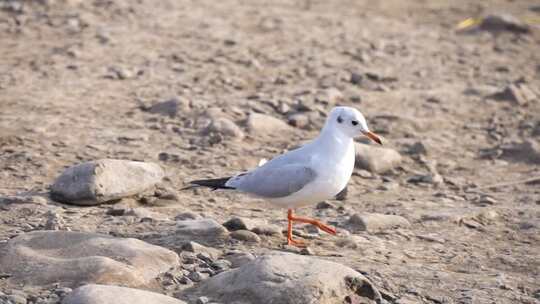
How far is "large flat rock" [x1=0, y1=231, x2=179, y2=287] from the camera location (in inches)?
231

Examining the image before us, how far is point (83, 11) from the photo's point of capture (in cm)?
1278

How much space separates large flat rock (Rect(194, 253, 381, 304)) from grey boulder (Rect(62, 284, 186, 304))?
0.36 m

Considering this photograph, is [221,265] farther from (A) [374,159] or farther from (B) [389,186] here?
(A) [374,159]

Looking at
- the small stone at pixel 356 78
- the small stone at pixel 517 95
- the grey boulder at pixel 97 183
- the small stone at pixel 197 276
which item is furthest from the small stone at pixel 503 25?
the small stone at pixel 197 276

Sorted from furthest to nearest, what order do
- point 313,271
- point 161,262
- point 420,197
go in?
point 420,197
point 161,262
point 313,271

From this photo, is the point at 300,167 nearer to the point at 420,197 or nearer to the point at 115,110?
the point at 420,197

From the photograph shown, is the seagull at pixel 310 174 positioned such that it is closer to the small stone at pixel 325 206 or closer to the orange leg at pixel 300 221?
the orange leg at pixel 300 221

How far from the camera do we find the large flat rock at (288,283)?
5680mm

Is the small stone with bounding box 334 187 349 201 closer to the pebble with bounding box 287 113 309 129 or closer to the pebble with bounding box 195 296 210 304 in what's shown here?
the pebble with bounding box 287 113 309 129

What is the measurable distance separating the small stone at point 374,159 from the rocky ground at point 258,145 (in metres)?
0.02

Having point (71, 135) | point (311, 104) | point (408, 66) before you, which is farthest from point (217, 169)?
point (408, 66)

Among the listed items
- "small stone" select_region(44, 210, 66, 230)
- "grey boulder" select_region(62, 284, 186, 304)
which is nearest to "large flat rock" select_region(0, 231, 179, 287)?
"grey boulder" select_region(62, 284, 186, 304)

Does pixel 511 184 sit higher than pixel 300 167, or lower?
lower

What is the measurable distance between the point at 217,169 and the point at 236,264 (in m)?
2.41
